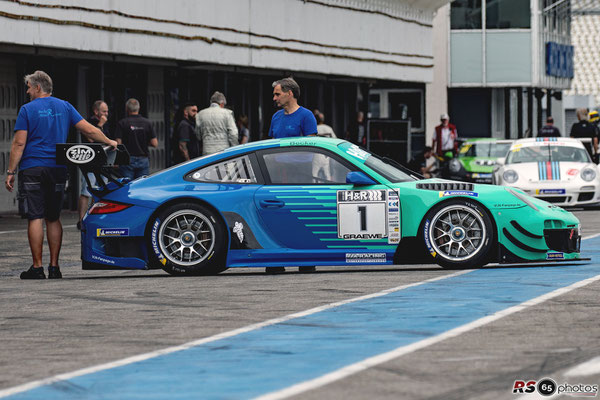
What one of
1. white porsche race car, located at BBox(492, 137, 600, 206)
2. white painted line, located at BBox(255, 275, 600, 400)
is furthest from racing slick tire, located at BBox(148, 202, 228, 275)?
white porsche race car, located at BBox(492, 137, 600, 206)

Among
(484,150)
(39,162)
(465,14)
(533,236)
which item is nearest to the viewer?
(533,236)

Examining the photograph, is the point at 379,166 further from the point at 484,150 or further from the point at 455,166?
the point at 484,150

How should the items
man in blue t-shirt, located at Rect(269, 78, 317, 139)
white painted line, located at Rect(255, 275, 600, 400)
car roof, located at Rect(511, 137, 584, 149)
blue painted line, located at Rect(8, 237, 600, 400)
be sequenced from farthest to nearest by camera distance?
car roof, located at Rect(511, 137, 584, 149) → man in blue t-shirt, located at Rect(269, 78, 317, 139) → blue painted line, located at Rect(8, 237, 600, 400) → white painted line, located at Rect(255, 275, 600, 400)

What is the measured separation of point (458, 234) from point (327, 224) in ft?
3.39

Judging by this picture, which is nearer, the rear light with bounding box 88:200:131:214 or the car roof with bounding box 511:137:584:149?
the rear light with bounding box 88:200:131:214

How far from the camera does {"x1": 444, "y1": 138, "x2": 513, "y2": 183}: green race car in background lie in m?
30.2

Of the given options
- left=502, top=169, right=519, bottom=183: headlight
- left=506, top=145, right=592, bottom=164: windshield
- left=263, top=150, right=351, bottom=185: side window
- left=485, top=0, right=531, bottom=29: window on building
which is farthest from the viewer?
left=485, top=0, right=531, bottom=29: window on building

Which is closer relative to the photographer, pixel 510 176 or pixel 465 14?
pixel 510 176

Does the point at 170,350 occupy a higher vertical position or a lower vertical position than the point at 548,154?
lower

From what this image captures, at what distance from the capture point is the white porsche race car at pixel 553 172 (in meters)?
22.1

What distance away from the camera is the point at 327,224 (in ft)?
37.7

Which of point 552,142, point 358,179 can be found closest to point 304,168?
point 358,179

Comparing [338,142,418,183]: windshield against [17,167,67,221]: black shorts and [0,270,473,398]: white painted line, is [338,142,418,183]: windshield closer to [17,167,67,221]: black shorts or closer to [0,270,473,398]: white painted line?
[0,270,473,398]: white painted line

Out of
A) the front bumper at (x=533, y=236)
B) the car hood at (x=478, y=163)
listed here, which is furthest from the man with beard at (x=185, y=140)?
the car hood at (x=478, y=163)
